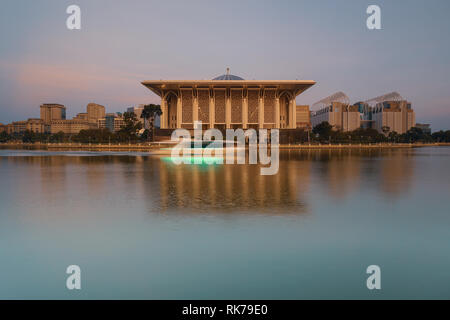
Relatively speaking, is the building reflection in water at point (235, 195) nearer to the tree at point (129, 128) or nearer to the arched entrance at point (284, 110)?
the tree at point (129, 128)

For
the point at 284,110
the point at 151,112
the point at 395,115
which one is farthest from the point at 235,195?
the point at 395,115

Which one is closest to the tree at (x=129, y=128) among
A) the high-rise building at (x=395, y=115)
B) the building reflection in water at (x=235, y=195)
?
the building reflection in water at (x=235, y=195)

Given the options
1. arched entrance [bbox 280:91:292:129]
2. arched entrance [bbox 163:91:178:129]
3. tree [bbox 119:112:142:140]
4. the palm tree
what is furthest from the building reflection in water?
arched entrance [bbox 280:91:292:129]

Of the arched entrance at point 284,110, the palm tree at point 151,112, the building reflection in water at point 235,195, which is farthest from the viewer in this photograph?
the arched entrance at point 284,110

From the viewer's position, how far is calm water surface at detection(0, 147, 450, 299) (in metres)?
4.59

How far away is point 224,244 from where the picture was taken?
19.9 feet

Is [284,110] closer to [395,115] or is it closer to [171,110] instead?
[171,110]

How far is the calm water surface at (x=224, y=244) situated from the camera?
4.59 metres

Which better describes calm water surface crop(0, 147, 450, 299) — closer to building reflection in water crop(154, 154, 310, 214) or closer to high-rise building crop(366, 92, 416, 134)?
building reflection in water crop(154, 154, 310, 214)

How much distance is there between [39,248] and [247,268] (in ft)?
11.6

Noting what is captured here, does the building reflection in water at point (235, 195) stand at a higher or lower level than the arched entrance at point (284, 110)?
lower

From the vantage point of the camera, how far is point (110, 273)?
4.93 m
